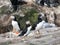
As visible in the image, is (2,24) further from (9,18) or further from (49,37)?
(49,37)

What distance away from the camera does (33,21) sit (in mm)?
14438

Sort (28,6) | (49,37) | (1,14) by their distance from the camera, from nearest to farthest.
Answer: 1. (49,37)
2. (1,14)
3. (28,6)

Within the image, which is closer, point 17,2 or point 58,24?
point 58,24

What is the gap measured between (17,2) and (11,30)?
3364 mm

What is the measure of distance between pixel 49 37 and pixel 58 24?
13.5 ft

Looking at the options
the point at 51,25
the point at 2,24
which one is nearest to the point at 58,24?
the point at 51,25

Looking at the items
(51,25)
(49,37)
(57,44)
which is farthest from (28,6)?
(57,44)

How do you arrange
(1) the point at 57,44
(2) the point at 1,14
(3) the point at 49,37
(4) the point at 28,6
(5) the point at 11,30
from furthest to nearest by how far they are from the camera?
(4) the point at 28,6
(2) the point at 1,14
(5) the point at 11,30
(3) the point at 49,37
(1) the point at 57,44

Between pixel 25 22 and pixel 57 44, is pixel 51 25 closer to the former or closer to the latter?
pixel 25 22

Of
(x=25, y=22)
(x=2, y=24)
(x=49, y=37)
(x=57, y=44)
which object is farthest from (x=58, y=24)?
(x=57, y=44)

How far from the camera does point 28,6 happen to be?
633 inches

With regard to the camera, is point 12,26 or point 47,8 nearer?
point 12,26

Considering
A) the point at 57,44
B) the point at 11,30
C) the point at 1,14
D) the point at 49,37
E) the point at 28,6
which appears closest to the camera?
the point at 57,44

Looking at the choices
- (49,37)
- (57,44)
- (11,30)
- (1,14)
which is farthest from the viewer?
(1,14)
